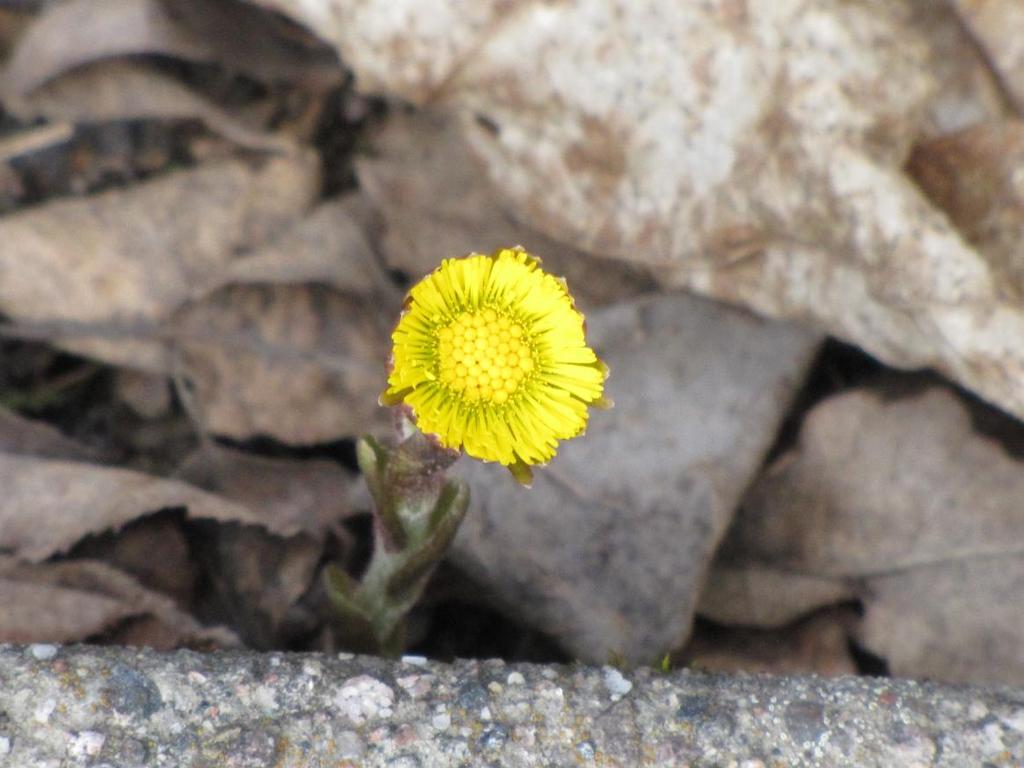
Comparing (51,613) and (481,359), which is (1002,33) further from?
(51,613)

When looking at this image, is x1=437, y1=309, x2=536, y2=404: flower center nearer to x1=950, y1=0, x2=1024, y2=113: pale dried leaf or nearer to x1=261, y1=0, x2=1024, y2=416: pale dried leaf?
x1=261, y1=0, x2=1024, y2=416: pale dried leaf

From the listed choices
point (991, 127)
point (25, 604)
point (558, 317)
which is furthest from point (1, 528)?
point (991, 127)

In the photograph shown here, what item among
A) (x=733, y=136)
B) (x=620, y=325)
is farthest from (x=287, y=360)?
(x=733, y=136)

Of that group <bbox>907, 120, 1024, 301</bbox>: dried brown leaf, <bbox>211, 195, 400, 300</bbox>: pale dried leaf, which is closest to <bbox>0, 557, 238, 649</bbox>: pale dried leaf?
<bbox>211, 195, 400, 300</bbox>: pale dried leaf

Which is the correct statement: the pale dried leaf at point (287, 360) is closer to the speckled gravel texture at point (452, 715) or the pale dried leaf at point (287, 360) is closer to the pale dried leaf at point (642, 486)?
the pale dried leaf at point (642, 486)

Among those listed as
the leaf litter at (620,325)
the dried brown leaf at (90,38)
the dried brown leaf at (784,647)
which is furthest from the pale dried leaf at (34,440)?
the dried brown leaf at (784,647)

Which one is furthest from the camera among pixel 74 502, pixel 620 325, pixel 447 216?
pixel 447 216
